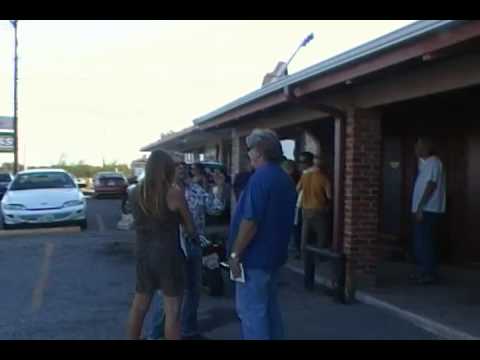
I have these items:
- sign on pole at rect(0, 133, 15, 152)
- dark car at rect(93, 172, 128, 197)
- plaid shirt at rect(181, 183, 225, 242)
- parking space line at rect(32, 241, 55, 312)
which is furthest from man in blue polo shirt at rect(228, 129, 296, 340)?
sign on pole at rect(0, 133, 15, 152)

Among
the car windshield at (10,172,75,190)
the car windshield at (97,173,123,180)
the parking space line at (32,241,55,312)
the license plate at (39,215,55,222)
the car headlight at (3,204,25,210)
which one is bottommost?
the parking space line at (32,241,55,312)

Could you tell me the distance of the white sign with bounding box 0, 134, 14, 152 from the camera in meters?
38.5

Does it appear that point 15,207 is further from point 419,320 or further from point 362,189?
point 419,320

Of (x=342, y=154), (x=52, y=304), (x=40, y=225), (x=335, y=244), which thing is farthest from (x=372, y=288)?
(x=40, y=225)

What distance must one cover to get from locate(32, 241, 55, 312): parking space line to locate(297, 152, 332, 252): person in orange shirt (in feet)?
12.3

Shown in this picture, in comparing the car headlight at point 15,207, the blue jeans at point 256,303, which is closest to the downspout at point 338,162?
the blue jeans at point 256,303

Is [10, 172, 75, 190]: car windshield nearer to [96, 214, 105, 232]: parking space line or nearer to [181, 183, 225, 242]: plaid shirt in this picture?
[96, 214, 105, 232]: parking space line

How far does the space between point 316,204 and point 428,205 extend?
6.58ft

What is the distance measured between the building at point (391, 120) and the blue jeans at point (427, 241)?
1.78 feet

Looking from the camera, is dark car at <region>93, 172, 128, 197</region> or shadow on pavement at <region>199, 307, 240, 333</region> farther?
dark car at <region>93, 172, 128, 197</region>

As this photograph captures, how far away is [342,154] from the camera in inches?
328

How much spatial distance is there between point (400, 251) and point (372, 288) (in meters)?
3.04

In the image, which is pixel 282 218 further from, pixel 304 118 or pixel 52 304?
pixel 304 118

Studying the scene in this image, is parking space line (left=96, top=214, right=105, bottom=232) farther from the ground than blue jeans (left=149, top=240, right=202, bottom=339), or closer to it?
closer to it
